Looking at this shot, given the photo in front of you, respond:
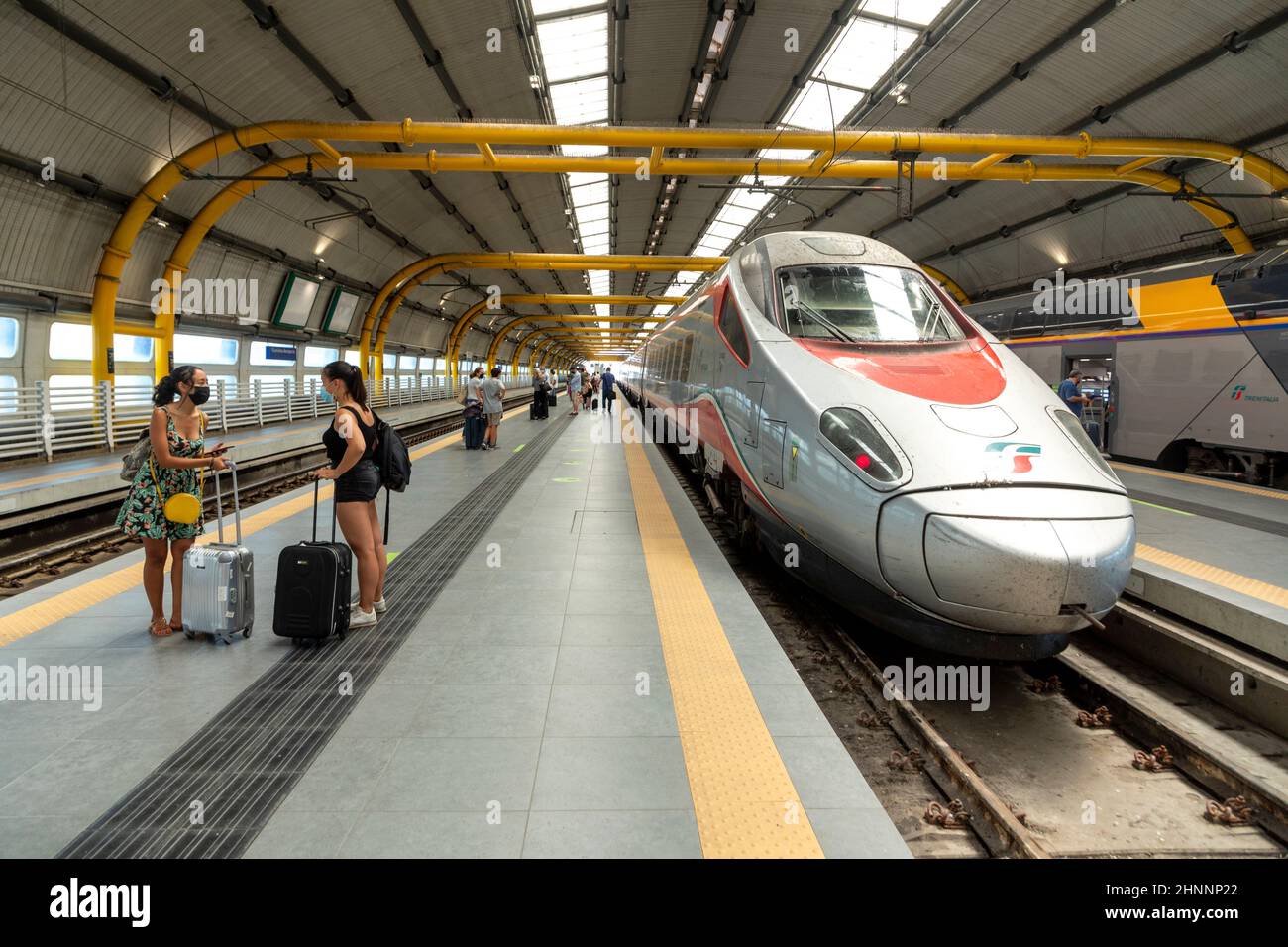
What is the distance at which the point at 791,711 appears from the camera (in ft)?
11.1

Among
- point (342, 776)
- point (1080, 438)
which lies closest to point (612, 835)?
point (342, 776)

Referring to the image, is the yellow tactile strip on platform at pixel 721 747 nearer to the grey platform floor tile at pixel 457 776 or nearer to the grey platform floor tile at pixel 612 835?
the grey platform floor tile at pixel 612 835

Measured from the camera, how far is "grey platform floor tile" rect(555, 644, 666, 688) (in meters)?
3.78

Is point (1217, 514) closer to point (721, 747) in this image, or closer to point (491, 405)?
A: point (721, 747)

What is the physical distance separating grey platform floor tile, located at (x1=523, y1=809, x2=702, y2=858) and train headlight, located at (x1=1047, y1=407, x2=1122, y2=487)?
3.02 meters

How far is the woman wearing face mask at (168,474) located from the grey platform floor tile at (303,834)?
2276mm

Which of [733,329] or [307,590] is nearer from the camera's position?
[307,590]

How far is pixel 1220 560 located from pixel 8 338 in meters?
16.2

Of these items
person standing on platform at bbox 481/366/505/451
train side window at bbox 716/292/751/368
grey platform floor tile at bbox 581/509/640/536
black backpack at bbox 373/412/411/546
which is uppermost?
train side window at bbox 716/292/751/368

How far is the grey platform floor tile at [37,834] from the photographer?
2.34 meters

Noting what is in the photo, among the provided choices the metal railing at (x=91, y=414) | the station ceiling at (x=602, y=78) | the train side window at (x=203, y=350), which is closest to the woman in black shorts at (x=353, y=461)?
the metal railing at (x=91, y=414)

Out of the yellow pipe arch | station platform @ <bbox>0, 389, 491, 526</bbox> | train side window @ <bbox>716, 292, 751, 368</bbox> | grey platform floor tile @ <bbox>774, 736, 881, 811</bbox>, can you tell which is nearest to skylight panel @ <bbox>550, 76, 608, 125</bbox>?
the yellow pipe arch

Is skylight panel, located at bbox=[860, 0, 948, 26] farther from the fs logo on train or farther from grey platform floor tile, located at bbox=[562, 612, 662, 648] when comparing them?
grey platform floor tile, located at bbox=[562, 612, 662, 648]
